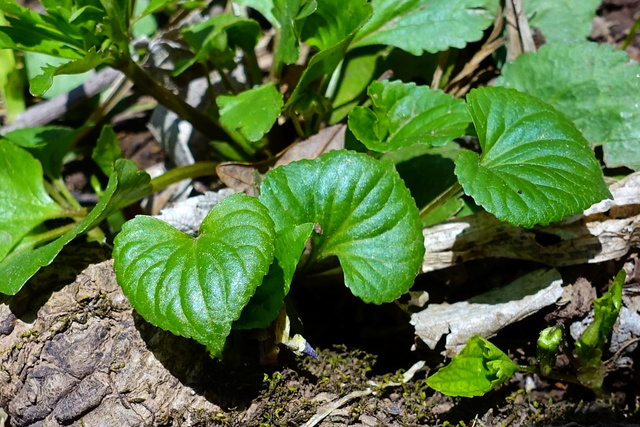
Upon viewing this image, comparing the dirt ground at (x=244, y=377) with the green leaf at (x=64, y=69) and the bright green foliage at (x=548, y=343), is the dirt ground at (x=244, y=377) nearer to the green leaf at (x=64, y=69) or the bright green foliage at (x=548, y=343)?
the bright green foliage at (x=548, y=343)

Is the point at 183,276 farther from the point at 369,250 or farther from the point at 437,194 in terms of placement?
the point at 437,194

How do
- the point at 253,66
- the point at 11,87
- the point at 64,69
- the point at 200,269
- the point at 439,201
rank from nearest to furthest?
the point at 200,269, the point at 64,69, the point at 439,201, the point at 253,66, the point at 11,87

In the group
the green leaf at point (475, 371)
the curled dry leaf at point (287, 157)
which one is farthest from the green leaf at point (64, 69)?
the green leaf at point (475, 371)

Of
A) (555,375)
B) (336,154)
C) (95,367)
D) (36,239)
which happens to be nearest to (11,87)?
(36,239)

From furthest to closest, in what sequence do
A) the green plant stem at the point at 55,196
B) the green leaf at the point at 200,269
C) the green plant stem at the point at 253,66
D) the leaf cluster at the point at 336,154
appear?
the green plant stem at the point at 253,66 < the green plant stem at the point at 55,196 < the leaf cluster at the point at 336,154 < the green leaf at the point at 200,269

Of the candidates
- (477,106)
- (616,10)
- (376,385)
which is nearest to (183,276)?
(376,385)

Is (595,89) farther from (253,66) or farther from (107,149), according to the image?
(107,149)

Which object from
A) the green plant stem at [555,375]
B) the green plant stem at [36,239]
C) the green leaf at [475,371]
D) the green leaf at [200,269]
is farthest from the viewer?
the green plant stem at [36,239]
